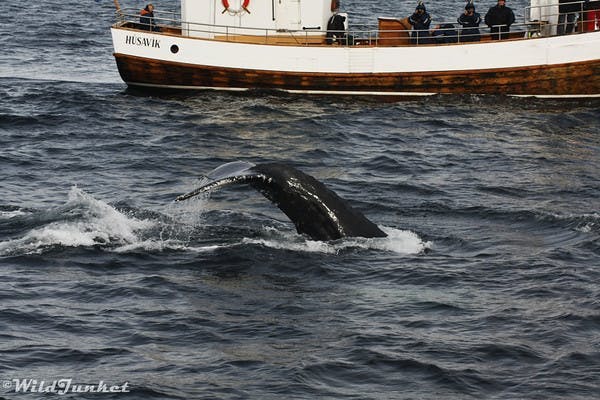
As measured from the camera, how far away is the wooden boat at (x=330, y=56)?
37.0 metres

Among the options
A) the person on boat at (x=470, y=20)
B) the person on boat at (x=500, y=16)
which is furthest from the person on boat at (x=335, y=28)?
the person on boat at (x=500, y=16)

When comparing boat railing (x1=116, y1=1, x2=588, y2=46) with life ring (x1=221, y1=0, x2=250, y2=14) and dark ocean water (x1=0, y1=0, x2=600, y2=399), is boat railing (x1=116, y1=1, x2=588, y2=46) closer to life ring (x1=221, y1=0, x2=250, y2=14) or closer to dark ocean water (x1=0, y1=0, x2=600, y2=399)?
life ring (x1=221, y1=0, x2=250, y2=14)

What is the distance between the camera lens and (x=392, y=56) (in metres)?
37.6

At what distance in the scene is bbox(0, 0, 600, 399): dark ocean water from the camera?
14477mm

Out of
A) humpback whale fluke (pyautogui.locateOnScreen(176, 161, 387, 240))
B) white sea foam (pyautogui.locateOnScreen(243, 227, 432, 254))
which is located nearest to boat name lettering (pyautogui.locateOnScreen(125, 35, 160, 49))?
white sea foam (pyautogui.locateOnScreen(243, 227, 432, 254))

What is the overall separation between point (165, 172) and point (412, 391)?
14.1 m

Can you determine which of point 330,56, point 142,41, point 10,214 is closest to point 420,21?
point 330,56

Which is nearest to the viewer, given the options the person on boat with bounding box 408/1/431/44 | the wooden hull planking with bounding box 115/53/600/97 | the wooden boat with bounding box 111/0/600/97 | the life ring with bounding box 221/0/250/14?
the wooden boat with bounding box 111/0/600/97

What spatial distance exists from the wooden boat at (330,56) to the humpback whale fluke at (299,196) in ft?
62.3

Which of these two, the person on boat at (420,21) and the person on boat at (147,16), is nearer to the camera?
the person on boat at (420,21)

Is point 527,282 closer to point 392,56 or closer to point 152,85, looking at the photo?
point 392,56

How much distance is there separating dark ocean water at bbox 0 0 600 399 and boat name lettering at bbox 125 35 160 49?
598cm

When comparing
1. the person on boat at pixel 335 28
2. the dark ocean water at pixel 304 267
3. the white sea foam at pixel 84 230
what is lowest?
the dark ocean water at pixel 304 267

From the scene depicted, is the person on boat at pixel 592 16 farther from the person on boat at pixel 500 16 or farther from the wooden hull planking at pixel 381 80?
the person on boat at pixel 500 16
